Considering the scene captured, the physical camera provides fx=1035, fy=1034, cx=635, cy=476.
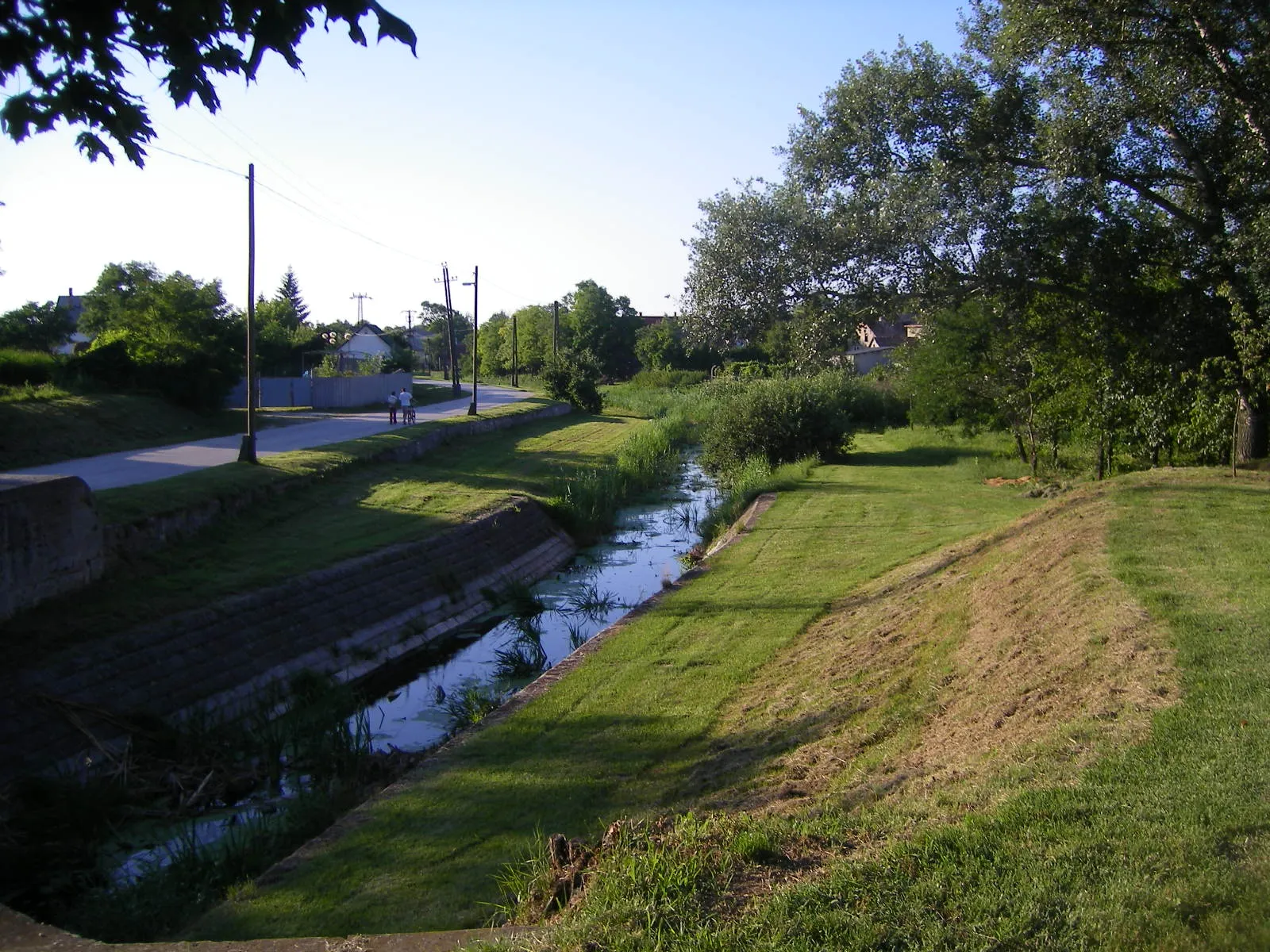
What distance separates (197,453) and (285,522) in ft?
27.0

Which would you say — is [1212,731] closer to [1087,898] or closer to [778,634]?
[1087,898]

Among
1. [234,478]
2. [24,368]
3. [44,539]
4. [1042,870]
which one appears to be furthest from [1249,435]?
[24,368]

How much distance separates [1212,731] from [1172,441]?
1641 centimetres

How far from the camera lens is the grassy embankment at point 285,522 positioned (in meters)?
12.7

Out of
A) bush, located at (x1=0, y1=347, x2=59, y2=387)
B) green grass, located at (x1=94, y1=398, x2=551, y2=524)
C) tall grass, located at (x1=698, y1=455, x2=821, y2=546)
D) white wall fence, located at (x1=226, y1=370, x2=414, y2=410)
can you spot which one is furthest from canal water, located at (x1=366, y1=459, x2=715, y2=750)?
white wall fence, located at (x1=226, y1=370, x2=414, y2=410)

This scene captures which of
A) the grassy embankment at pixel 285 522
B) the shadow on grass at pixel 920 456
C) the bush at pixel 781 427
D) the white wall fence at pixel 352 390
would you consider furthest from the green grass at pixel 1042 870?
the white wall fence at pixel 352 390

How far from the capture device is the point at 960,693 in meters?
8.19

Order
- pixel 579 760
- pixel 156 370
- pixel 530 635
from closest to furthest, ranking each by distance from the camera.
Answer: pixel 579 760, pixel 530 635, pixel 156 370

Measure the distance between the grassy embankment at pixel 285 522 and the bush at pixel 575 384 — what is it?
27165mm

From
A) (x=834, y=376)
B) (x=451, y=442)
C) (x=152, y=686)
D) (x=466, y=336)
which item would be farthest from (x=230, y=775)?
(x=466, y=336)

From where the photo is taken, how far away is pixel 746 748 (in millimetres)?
8266

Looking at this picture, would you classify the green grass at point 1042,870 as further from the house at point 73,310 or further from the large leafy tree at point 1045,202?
the house at point 73,310

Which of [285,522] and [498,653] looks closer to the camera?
[498,653]

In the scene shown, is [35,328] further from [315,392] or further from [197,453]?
A: [197,453]
